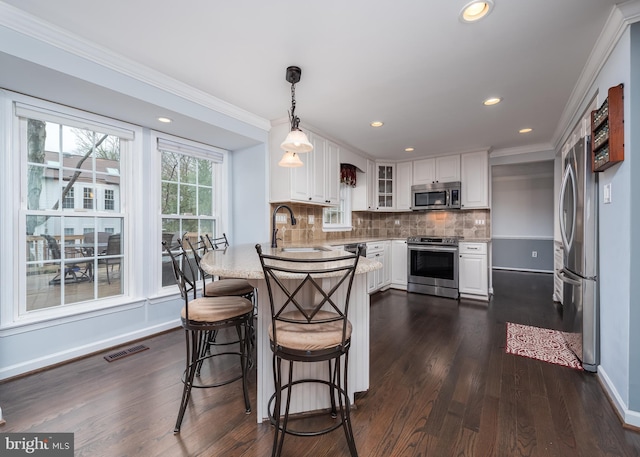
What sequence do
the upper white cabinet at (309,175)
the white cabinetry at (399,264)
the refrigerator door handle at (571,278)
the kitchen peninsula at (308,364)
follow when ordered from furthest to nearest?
the white cabinetry at (399,264), the upper white cabinet at (309,175), the refrigerator door handle at (571,278), the kitchen peninsula at (308,364)

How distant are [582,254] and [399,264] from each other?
105 inches

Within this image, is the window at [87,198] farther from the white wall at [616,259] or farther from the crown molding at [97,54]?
the white wall at [616,259]

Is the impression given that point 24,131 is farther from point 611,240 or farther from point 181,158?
point 611,240

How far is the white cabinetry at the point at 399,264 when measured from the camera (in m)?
4.60

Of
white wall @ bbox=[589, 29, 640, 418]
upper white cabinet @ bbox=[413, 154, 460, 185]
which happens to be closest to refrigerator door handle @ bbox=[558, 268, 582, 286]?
white wall @ bbox=[589, 29, 640, 418]

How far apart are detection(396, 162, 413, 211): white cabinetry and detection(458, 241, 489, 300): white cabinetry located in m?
1.24

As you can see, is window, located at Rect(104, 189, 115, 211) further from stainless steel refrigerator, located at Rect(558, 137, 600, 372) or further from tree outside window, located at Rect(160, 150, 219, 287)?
stainless steel refrigerator, located at Rect(558, 137, 600, 372)

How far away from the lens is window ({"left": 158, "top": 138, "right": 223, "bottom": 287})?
9.78 ft

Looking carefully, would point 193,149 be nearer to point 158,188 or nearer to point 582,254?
point 158,188

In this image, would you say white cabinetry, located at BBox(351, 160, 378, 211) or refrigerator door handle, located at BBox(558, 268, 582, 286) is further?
white cabinetry, located at BBox(351, 160, 378, 211)

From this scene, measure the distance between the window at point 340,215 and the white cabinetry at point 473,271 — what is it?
72.9 inches

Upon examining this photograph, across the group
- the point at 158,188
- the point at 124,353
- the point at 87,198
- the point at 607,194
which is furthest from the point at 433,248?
the point at 87,198

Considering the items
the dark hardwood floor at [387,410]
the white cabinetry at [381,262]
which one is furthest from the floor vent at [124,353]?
the white cabinetry at [381,262]

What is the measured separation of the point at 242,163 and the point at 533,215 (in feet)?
22.0
